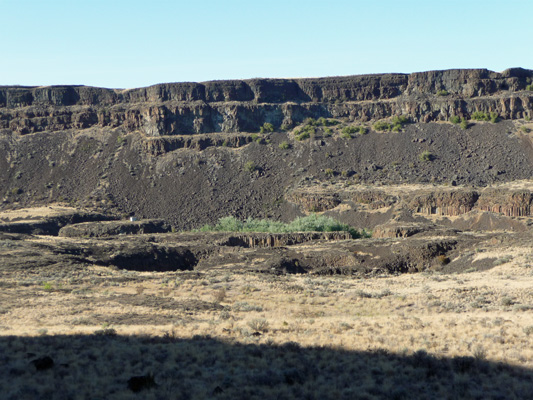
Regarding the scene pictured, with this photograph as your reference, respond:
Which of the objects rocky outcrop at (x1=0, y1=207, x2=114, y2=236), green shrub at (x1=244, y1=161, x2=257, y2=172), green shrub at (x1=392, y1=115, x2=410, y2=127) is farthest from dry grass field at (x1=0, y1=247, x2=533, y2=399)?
green shrub at (x1=392, y1=115, x2=410, y2=127)

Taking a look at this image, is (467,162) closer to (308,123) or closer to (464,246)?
(308,123)

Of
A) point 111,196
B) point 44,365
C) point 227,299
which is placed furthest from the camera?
point 111,196

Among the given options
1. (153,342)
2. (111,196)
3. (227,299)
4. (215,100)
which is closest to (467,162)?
(215,100)

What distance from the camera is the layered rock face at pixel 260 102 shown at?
9525 centimetres

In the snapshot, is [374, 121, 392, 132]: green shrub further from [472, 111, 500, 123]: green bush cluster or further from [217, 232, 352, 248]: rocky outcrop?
[217, 232, 352, 248]: rocky outcrop

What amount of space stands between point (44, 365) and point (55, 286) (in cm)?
1931

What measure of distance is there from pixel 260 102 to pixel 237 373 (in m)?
85.5

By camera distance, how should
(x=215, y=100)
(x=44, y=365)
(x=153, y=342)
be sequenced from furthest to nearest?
(x=215, y=100) < (x=153, y=342) < (x=44, y=365)

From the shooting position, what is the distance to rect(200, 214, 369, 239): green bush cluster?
6631 cm

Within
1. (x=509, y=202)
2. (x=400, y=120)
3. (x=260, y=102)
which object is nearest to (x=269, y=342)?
(x=509, y=202)

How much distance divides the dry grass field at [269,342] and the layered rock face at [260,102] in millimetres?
62681

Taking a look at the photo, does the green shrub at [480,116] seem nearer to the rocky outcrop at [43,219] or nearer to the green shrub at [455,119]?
the green shrub at [455,119]

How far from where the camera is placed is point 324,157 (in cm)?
8912

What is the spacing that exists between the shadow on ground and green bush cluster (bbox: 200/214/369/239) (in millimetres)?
45897
